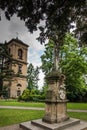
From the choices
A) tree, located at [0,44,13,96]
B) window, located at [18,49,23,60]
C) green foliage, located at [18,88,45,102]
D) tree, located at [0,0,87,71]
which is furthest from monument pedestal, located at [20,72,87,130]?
window, located at [18,49,23,60]

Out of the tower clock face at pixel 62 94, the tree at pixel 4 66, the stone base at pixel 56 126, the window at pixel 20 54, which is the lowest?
the stone base at pixel 56 126

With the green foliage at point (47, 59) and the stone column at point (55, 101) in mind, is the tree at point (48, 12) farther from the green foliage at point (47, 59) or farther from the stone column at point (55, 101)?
the green foliage at point (47, 59)

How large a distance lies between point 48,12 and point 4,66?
10.3 meters

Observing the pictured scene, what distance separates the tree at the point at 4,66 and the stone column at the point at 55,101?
466cm

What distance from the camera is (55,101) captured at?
10.9m

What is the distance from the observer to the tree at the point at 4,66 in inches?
580

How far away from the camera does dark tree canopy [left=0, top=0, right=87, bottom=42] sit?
518cm

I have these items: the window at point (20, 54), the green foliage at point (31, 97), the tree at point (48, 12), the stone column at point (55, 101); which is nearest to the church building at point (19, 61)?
the window at point (20, 54)

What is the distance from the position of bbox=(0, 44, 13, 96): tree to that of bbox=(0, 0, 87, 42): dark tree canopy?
890cm

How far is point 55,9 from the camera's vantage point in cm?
543

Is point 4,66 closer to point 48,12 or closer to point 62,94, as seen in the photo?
point 62,94

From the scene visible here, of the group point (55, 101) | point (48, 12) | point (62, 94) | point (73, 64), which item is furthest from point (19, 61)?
point (48, 12)

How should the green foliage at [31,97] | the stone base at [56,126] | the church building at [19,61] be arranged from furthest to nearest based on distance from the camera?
the church building at [19,61], the green foliage at [31,97], the stone base at [56,126]

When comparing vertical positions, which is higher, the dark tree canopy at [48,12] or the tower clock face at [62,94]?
the dark tree canopy at [48,12]
